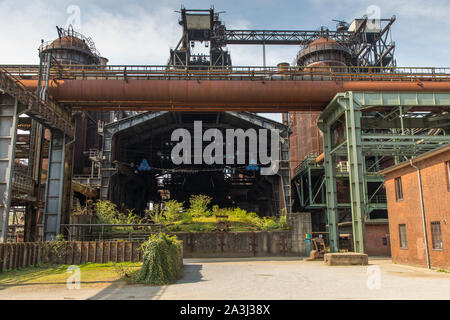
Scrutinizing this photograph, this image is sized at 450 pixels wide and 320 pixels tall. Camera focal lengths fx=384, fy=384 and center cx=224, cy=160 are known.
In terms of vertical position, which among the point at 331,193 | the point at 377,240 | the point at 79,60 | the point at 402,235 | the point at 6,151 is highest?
the point at 79,60

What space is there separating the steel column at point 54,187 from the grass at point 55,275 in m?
7.21

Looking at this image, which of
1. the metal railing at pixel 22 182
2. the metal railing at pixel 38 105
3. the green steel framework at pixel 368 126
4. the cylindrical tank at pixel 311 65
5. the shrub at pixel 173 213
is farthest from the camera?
the cylindrical tank at pixel 311 65

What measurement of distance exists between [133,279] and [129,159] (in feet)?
112

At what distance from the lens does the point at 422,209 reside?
18656 mm

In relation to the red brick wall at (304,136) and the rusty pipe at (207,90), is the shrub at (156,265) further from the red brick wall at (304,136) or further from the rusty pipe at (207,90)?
the red brick wall at (304,136)

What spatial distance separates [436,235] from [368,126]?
11.9m

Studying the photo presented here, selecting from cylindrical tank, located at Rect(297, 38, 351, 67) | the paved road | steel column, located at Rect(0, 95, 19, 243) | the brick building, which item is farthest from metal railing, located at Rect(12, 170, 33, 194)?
cylindrical tank, located at Rect(297, 38, 351, 67)

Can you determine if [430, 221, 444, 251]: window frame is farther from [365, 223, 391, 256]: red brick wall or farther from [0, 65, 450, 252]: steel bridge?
[365, 223, 391, 256]: red brick wall

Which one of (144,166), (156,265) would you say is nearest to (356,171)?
(156,265)

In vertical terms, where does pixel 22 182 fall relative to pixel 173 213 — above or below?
above

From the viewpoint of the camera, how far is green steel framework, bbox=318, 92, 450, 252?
77.0 feet

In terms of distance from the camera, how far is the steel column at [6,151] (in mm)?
18453

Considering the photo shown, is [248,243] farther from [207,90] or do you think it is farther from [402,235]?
[207,90]

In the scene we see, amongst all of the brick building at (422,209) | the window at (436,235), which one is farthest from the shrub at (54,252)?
the window at (436,235)
